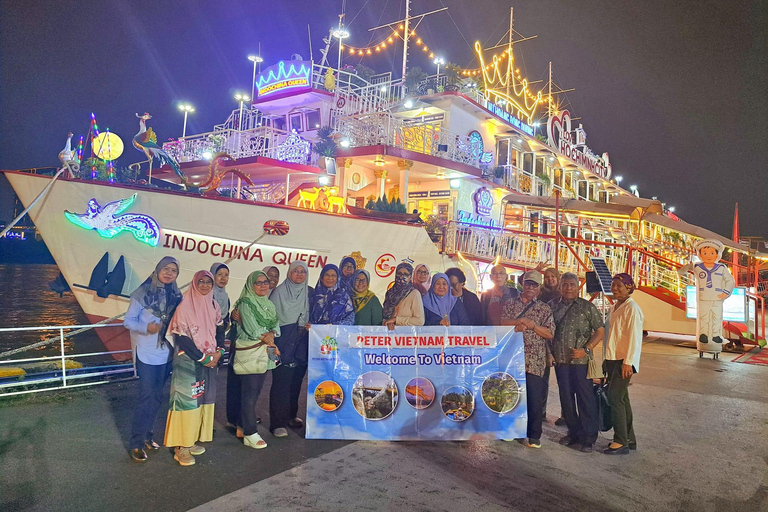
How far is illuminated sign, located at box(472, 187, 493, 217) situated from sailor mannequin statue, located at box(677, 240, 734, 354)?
5987 mm

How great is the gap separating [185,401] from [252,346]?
681 mm

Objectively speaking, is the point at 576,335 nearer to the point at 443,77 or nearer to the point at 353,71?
the point at 443,77

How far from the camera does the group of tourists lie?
12.6ft

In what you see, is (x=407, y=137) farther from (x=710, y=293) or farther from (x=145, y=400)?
(x=145, y=400)

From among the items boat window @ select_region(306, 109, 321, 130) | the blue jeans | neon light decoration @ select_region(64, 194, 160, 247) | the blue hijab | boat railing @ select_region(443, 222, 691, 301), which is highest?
boat window @ select_region(306, 109, 321, 130)

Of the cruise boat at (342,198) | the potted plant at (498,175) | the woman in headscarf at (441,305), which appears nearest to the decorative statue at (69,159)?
the cruise boat at (342,198)

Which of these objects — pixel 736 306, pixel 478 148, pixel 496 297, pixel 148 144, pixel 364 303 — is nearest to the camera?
pixel 364 303

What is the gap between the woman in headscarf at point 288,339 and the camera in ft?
14.8

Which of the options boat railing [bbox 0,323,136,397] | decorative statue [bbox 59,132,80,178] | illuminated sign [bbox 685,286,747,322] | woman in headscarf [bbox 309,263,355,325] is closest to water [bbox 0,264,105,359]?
boat railing [bbox 0,323,136,397]

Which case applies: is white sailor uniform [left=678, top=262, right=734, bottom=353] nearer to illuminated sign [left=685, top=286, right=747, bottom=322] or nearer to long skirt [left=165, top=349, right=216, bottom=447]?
illuminated sign [left=685, top=286, right=747, bottom=322]

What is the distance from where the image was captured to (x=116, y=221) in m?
7.22

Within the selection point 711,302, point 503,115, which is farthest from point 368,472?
point 503,115

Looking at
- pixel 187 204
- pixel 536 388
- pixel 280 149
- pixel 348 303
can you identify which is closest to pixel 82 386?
pixel 187 204

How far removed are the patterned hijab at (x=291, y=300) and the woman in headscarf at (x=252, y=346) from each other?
1.06ft
